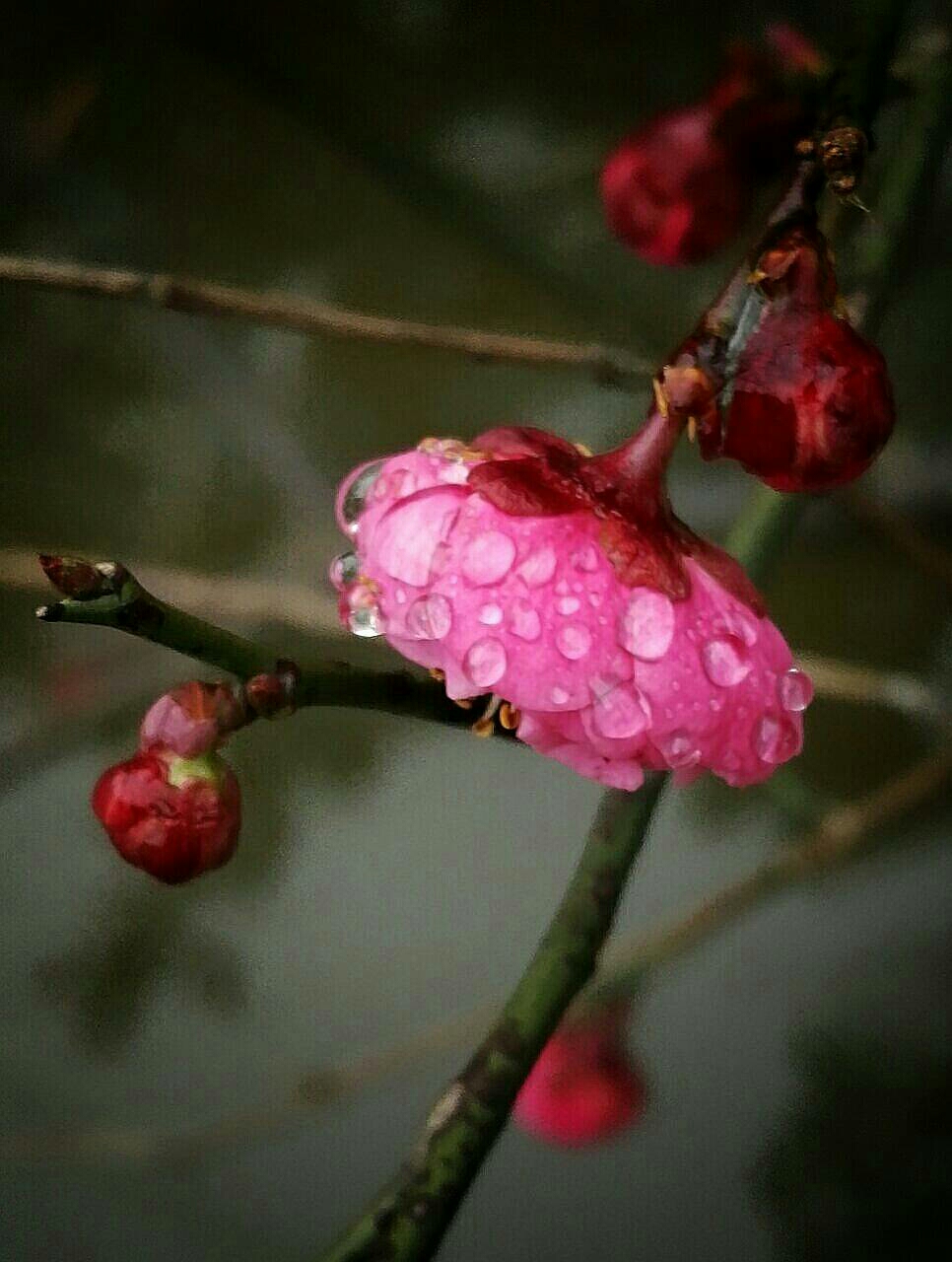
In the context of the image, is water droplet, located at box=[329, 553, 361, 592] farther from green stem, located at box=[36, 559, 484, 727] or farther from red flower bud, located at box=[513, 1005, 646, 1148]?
red flower bud, located at box=[513, 1005, 646, 1148]

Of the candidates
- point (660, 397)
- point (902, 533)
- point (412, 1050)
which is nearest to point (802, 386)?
point (660, 397)

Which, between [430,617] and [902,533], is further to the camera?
[902,533]

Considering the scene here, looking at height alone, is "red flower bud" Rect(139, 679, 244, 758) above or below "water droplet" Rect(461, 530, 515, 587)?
below

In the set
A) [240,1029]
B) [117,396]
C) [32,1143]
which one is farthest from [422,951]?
[117,396]

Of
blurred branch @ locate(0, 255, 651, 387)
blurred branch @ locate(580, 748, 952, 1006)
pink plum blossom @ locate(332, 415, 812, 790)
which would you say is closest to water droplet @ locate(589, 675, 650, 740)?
pink plum blossom @ locate(332, 415, 812, 790)

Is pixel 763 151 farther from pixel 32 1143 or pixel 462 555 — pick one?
pixel 32 1143

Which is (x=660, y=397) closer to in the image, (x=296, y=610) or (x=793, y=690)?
(x=793, y=690)

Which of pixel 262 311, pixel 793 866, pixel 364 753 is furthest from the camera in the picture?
pixel 364 753

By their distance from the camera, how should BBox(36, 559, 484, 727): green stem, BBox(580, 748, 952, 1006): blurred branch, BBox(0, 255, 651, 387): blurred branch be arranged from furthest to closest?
BBox(580, 748, 952, 1006): blurred branch
BBox(0, 255, 651, 387): blurred branch
BBox(36, 559, 484, 727): green stem
